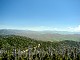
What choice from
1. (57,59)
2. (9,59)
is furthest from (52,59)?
(9,59)

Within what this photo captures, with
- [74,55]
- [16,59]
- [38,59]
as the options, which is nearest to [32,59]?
[38,59]

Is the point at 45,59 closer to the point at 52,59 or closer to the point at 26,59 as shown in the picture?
the point at 52,59

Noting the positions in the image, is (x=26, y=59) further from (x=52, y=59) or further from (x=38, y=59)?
(x=52, y=59)

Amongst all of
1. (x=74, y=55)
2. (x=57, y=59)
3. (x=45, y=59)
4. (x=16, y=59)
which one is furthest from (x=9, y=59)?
(x=74, y=55)

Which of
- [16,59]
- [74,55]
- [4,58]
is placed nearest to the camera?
[16,59]

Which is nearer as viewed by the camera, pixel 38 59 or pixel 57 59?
pixel 57 59

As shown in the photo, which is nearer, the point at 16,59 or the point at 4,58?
the point at 16,59

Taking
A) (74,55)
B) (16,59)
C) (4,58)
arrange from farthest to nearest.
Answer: (74,55) → (4,58) → (16,59)
